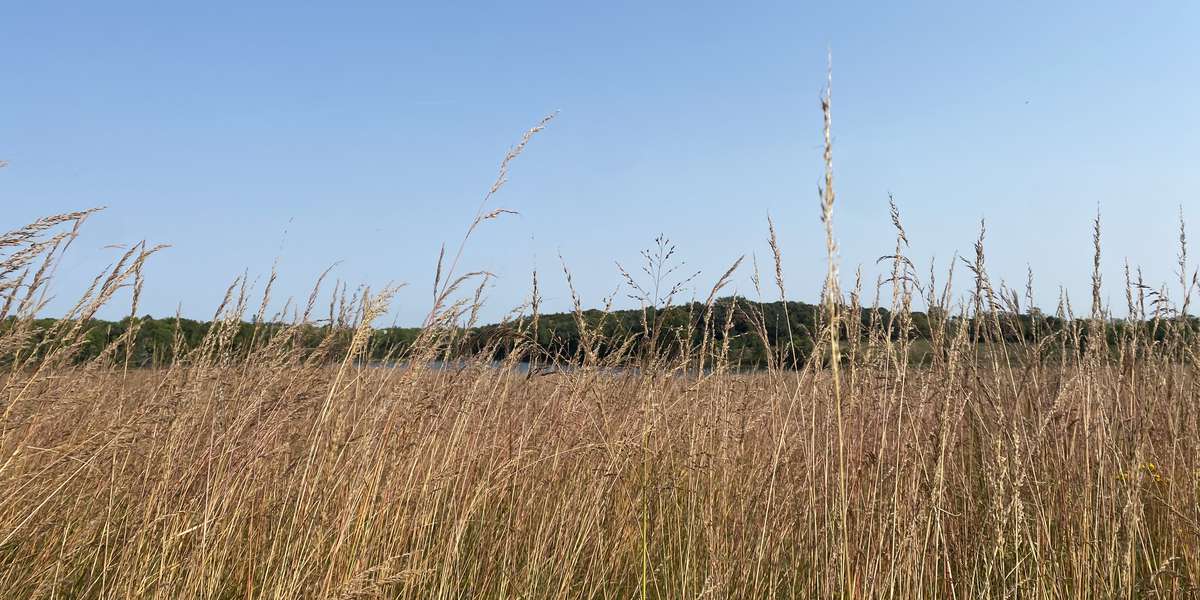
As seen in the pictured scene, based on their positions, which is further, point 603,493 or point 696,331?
point 696,331

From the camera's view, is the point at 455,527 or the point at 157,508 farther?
the point at 455,527

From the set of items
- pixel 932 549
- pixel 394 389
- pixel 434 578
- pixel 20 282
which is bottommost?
pixel 434 578

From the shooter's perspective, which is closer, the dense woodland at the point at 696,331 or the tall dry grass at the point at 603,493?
the tall dry grass at the point at 603,493

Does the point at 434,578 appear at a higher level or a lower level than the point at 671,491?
lower

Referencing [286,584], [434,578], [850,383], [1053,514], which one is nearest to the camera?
[850,383]

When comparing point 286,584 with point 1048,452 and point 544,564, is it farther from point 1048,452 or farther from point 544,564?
point 1048,452

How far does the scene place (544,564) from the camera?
95.8 inches

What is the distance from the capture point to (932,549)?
2227 millimetres

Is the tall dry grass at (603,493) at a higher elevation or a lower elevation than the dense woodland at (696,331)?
lower

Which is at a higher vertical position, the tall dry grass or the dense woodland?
the dense woodland

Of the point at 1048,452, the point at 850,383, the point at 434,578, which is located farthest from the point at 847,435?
the point at 434,578

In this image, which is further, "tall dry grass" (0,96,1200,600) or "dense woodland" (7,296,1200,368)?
"dense woodland" (7,296,1200,368)

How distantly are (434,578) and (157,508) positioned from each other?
803 millimetres

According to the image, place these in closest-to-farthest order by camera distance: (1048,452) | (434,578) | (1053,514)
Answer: (434,578)
(1053,514)
(1048,452)
